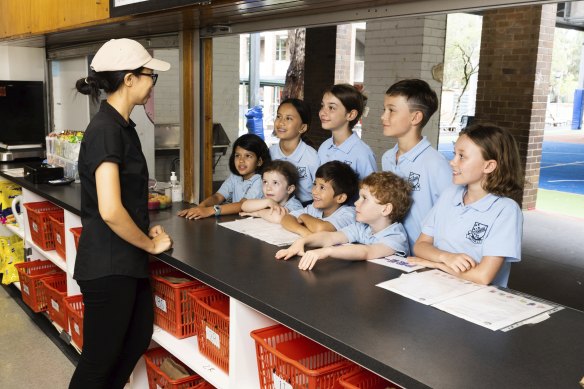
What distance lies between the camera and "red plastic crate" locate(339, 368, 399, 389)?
4.33ft

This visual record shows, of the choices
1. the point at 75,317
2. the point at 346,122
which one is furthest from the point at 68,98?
the point at 346,122

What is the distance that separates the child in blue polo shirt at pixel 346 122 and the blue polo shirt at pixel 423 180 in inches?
15.0

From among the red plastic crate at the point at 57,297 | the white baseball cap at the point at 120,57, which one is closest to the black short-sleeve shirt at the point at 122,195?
the white baseball cap at the point at 120,57

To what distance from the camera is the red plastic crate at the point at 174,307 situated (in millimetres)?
2113

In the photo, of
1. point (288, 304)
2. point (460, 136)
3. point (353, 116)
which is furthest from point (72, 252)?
point (460, 136)

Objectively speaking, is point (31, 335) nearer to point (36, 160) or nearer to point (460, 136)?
point (36, 160)

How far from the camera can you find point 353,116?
102 inches

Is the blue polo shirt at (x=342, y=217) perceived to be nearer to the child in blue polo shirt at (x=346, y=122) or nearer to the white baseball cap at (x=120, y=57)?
the child in blue polo shirt at (x=346, y=122)

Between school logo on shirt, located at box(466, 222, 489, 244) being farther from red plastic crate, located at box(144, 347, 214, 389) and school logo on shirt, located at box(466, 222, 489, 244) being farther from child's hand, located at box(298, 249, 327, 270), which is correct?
red plastic crate, located at box(144, 347, 214, 389)

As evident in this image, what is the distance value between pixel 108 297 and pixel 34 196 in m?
1.91

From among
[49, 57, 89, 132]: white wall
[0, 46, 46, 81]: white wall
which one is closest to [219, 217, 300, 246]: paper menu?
[49, 57, 89, 132]: white wall

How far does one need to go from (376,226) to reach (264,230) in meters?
0.52

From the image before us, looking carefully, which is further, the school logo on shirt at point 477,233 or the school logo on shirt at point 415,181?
the school logo on shirt at point 415,181

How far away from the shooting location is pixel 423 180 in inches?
85.9
